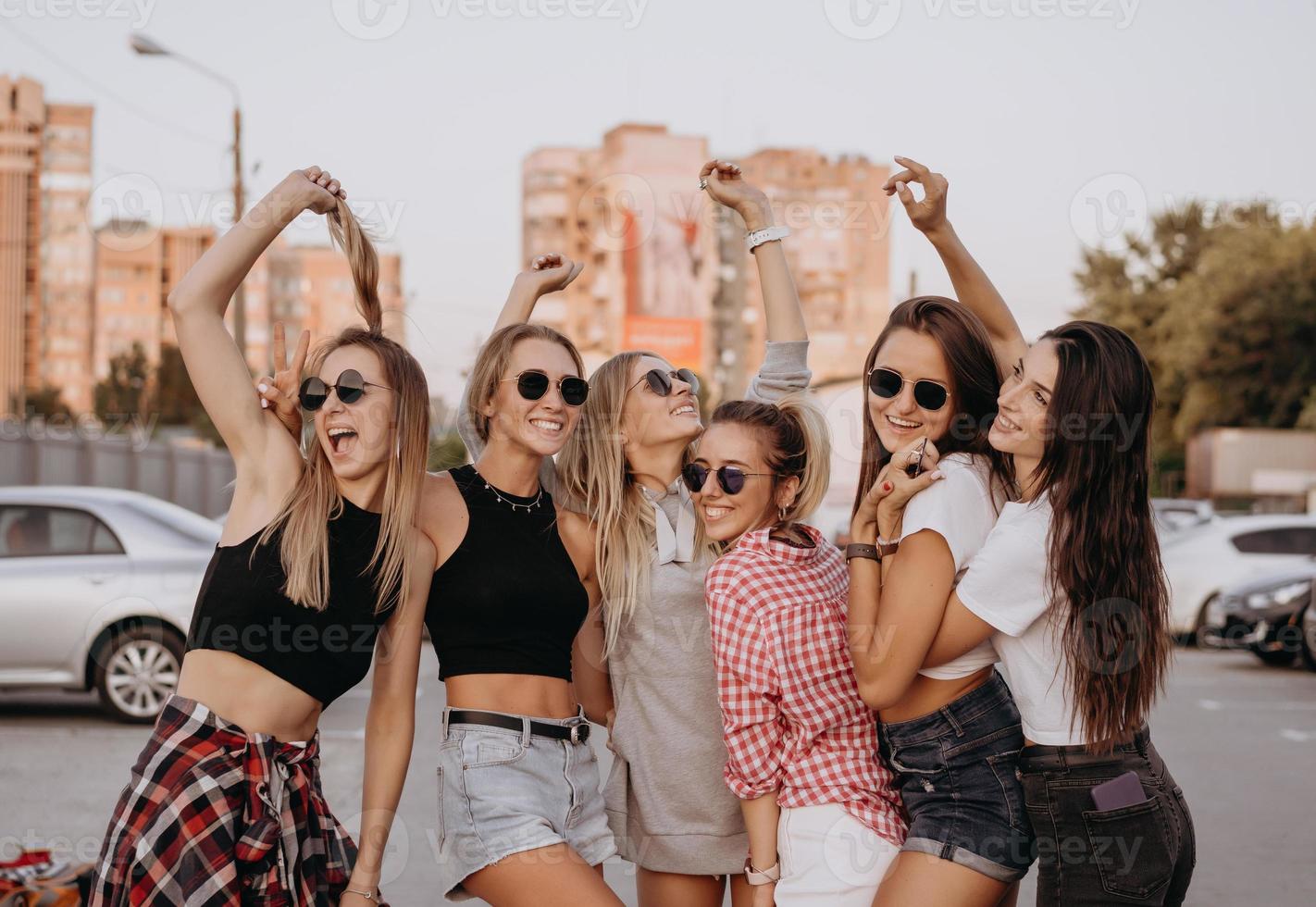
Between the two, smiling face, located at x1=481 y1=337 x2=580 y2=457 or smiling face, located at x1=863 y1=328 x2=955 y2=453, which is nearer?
smiling face, located at x1=863 y1=328 x2=955 y2=453

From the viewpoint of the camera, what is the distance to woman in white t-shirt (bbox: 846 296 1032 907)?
2.77 metres

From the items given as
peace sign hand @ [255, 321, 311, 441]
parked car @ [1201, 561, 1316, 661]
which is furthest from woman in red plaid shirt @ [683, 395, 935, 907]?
parked car @ [1201, 561, 1316, 661]

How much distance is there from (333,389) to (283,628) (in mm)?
588

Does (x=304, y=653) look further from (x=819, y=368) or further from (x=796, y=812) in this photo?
(x=819, y=368)

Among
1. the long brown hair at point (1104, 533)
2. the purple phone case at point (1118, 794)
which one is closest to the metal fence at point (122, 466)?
the long brown hair at point (1104, 533)

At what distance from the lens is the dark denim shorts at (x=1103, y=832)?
2701mm

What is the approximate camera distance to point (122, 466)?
25.9 m

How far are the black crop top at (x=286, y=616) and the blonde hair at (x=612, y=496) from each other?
1.98 ft

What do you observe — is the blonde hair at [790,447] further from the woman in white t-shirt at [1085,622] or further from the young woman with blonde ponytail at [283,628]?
the young woman with blonde ponytail at [283,628]

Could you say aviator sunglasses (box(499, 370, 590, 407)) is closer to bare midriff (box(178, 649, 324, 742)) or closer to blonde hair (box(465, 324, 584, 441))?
blonde hair (box(465, 324, 584, 441))

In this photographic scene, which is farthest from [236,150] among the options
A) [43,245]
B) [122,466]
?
[43,245]

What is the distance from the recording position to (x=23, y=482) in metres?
21.4

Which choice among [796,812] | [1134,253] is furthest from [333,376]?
[1134,253]

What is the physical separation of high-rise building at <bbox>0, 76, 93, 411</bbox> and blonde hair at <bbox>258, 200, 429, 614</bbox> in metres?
75.6
